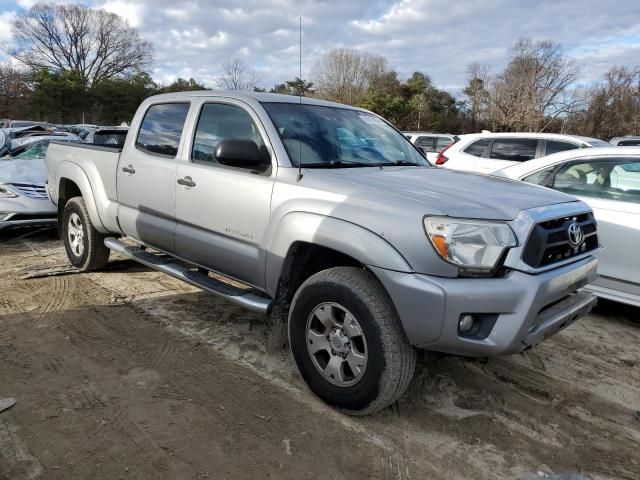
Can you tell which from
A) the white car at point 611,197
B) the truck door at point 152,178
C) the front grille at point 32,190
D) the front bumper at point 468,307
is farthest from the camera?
the front grille at point 32,190

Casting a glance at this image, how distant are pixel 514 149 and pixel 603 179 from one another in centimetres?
448

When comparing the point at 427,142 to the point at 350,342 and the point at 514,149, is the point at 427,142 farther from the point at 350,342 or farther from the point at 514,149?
the point at 350,342

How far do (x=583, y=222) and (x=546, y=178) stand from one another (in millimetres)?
2224

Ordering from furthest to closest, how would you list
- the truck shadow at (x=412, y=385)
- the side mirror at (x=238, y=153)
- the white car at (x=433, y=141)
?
the white car at (x=433, y=141)
the side mirror at (x=238, y=153)
the truck shadow at (x=412, y=385)

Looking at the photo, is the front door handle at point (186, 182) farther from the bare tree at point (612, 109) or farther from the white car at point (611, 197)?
the bare tree at point (612, 109)

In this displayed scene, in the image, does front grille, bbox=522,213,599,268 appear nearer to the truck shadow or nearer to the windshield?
the truck shadow

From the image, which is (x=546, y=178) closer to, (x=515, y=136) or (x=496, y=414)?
(x=496, y=414)

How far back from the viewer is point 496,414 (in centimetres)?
304

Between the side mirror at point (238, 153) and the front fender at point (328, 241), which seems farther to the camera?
the side mirror at point (238, 153)

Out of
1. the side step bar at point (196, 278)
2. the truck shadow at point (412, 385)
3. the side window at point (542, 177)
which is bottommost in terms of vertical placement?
the truck shadow at point (412, 385)


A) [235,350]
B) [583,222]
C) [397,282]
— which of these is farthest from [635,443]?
[235,350]

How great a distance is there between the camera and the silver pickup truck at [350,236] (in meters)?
2.54

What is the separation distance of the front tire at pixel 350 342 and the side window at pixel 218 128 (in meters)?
1.29

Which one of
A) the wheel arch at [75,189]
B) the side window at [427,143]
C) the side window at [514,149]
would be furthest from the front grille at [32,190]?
the side window at [427,143]
